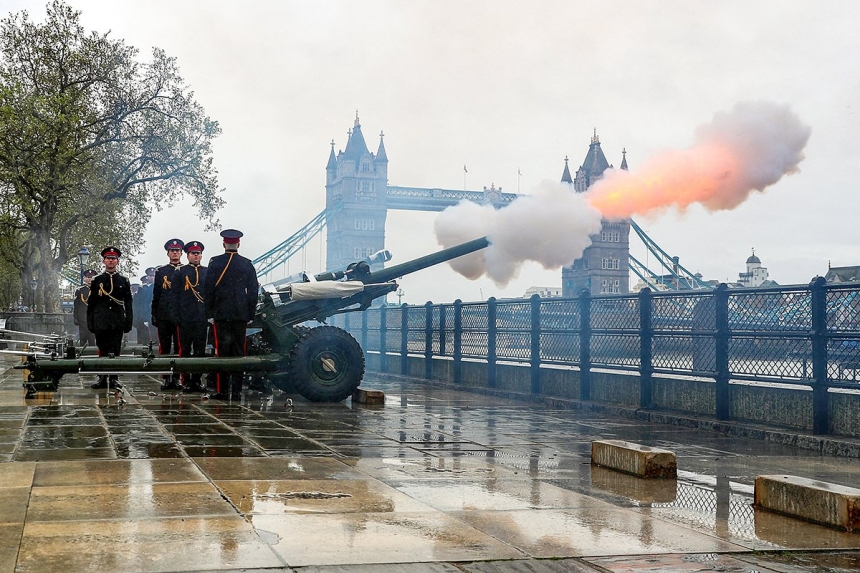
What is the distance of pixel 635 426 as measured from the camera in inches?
435

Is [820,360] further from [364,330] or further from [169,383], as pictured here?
[364,330]

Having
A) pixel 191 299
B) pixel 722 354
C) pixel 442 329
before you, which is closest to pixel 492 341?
pixel 442 329

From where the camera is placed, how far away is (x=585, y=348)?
13.4 metres

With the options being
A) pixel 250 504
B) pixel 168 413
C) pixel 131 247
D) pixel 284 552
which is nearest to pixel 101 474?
pixel 250 504

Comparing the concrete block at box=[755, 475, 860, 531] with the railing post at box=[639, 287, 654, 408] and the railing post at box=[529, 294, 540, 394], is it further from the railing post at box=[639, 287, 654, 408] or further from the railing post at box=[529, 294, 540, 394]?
the railing post at box=[529, 294, 540, 394]

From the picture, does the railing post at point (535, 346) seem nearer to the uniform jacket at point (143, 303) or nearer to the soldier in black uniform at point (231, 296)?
the soldier in black uniform at point (231, 296)

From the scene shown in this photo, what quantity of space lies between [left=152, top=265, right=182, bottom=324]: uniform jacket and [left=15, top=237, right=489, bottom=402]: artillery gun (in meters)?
1.34

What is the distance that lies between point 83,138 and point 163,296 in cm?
2170

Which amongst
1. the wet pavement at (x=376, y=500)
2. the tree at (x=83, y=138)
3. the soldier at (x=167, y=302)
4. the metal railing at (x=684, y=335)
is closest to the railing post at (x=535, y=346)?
the metal railing at (x=684, y=335)

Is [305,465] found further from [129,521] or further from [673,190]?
[673,190]

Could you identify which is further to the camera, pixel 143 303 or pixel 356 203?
pixel 356 203

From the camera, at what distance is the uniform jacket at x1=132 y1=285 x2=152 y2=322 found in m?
20.0

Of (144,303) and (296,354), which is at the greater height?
(144,303)

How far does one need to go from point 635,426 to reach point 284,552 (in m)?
7.19
